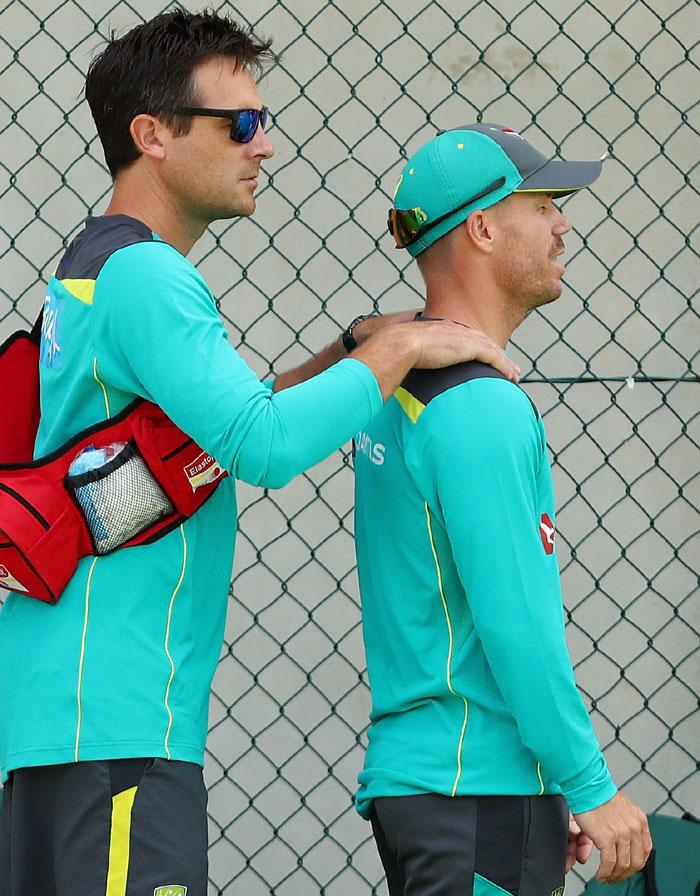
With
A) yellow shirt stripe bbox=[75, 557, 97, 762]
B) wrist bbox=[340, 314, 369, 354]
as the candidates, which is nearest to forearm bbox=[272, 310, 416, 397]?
wrist bbox=[340, 314, 369, 354]

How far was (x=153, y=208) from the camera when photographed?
1.71 meters

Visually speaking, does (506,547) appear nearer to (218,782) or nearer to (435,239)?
(435,239)

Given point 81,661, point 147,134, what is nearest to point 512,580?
point 81,661

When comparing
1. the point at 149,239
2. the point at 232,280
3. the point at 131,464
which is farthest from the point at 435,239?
the point at 232,280

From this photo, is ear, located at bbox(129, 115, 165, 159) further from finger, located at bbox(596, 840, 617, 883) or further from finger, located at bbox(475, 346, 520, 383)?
finger, located at bbox(596, 840, 617, 883)

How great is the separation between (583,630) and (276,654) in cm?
90

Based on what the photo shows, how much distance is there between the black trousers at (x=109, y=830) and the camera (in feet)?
4.86

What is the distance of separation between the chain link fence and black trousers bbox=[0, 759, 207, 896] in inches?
76.5

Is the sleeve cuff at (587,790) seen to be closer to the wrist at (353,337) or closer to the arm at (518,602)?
the arm at (518,602)

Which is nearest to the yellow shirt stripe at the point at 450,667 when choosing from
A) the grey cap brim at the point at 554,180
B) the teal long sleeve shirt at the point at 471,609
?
the teal long sleeve shirt at the point at 471,609

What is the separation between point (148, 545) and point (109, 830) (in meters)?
0.34

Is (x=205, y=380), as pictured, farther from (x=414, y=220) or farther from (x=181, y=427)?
(x=414, y=220)

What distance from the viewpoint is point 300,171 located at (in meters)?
3.68

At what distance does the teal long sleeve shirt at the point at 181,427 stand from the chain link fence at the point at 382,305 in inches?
75.2
